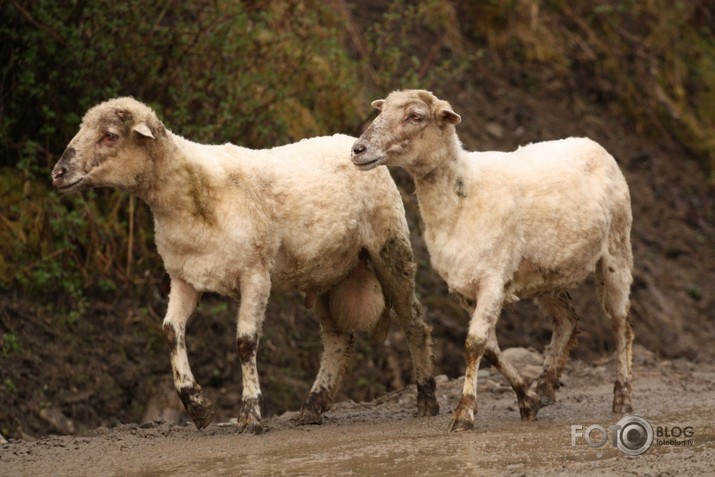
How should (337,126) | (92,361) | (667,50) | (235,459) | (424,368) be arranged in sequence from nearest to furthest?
(235,459) → (424,368) → (92,361) → (337,126) → (667,50)

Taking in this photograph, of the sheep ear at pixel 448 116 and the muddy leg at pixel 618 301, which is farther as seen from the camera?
the muddy leg at pixel 618 301

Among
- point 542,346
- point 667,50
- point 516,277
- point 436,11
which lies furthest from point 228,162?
point 667,50

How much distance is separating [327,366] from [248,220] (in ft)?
5.41

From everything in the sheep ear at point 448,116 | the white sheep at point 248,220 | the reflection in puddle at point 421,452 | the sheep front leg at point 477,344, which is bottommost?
the reflection in puddle at point 421,452

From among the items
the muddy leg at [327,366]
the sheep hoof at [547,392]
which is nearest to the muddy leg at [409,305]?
the muddy leg at [327,366]

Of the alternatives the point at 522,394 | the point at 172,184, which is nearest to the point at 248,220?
the point at 172,184

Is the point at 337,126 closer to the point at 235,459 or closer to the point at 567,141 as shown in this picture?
the point at 567,141

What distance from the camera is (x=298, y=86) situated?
1357cm

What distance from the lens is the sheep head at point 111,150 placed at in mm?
8328

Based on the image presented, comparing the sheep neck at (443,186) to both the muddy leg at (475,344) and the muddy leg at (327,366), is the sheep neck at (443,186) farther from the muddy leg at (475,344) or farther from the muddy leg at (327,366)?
the muddy leg at (327,366)

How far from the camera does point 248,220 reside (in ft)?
28.3

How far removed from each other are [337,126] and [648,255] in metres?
4.96

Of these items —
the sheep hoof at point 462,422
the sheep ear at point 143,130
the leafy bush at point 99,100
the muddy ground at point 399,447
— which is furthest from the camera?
the leafy bush at point 99,100

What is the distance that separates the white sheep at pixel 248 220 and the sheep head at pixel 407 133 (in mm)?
794
